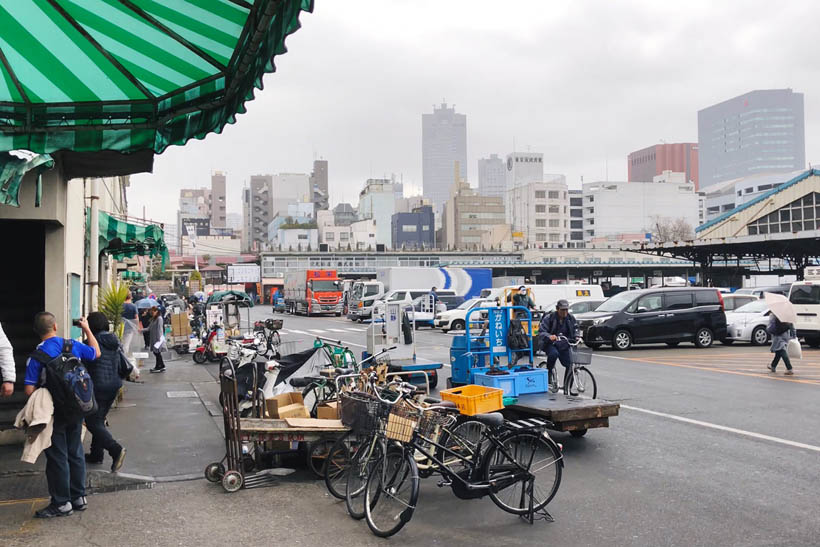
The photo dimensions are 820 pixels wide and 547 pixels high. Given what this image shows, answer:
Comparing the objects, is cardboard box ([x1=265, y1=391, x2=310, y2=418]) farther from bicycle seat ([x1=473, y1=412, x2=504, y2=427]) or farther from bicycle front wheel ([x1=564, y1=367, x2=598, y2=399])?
bicycle front wheel ([x1=564, y1=367, x2=598, y2=399])

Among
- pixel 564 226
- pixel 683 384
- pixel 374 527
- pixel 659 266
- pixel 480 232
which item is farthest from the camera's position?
pixel 480 232

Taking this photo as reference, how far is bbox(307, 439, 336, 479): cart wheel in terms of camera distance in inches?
312

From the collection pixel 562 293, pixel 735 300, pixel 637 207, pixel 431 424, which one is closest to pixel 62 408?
pixel 431 424

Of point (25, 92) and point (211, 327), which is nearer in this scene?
point (25, 92)

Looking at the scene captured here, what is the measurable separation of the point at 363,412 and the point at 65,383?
2725 millimetres

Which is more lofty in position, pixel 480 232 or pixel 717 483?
pixel 480 232

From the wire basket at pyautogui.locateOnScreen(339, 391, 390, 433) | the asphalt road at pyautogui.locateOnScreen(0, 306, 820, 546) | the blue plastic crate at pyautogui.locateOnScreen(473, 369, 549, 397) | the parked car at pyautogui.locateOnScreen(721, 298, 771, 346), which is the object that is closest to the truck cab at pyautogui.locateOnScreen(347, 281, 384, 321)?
the parked car at pyautogui.locateOnScreen(721, 298, 771, 346)

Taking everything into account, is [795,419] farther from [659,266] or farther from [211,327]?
[659,266]

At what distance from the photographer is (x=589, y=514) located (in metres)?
6.69

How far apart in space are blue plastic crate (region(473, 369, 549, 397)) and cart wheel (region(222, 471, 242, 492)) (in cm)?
370

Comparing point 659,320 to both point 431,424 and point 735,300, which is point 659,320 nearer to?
point 735,300

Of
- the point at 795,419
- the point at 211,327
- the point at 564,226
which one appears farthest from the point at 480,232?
the point at 795,419

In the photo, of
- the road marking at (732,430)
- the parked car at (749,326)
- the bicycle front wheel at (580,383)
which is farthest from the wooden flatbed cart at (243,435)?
the parked car at (749,326)

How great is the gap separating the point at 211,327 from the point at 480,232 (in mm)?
130426
